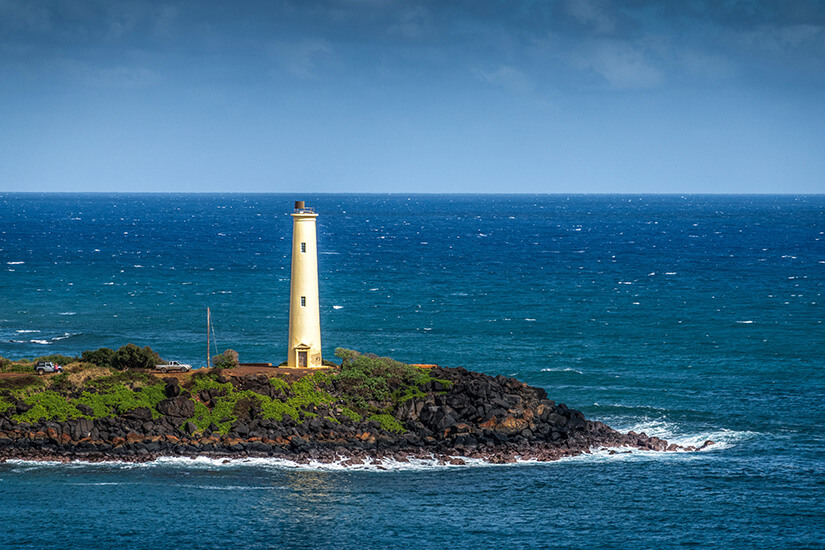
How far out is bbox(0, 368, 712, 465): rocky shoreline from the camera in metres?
53.0

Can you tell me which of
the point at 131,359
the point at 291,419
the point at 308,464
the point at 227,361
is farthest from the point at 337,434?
the point at 131,359

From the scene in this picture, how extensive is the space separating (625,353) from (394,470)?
3852 cm

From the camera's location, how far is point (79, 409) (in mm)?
54812

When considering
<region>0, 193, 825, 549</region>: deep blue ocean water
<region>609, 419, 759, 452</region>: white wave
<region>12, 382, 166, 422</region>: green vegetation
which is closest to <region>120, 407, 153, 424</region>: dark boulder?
<region>12, 382, 166, 422</region>: green vegetation

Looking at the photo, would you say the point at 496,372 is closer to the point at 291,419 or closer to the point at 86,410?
the point at 291,419

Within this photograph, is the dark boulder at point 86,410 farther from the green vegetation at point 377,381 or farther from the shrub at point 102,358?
the green vegetation at point 377,381

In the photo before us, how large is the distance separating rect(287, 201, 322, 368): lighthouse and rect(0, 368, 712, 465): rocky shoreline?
167 inches

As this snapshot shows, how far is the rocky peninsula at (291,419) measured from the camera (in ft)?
175

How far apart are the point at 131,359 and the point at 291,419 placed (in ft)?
39.5

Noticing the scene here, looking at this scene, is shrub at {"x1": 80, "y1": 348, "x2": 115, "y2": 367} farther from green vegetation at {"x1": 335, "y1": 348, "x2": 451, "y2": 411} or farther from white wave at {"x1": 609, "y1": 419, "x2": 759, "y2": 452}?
white wave at {"x1": 609, "y1": 419, "x2": 759, "y2": 452}

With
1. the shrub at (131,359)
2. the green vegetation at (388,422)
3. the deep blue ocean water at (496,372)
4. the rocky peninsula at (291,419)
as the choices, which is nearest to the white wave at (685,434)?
the deep blue ocean water at (496,372)

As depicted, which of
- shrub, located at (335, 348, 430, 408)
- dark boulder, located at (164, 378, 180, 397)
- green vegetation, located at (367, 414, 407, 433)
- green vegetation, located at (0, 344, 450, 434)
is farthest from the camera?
shrub, located at (335, 348, 430, 408)

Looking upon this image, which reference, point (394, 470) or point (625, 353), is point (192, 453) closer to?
point (394, 470)

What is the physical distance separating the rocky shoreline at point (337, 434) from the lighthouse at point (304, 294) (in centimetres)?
423
